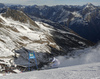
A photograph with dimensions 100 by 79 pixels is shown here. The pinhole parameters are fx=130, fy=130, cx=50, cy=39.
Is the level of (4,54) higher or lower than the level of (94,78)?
lower

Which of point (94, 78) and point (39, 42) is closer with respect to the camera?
point (94, 78)

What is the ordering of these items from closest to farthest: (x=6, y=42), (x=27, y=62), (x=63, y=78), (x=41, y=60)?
1. (x=63, y=78)
2. (x=27, y=62)
3. (x=41, y=60)
4. (x=6, y=42)

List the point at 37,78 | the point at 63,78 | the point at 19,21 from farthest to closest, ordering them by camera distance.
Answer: the point at 19,21, the point at 37,78, the point at 63,78

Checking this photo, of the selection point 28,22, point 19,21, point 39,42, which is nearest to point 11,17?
point 19,21

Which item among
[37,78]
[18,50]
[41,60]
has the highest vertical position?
[37,78]

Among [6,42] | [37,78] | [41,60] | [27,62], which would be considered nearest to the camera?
[37,78]

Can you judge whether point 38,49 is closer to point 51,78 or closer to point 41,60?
point 41,60

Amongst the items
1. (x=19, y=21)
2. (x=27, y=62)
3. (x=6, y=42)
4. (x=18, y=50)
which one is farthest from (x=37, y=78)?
(x=19, y=21)

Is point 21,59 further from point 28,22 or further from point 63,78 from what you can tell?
point 28,22

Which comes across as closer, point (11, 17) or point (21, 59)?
point (21, 59)
